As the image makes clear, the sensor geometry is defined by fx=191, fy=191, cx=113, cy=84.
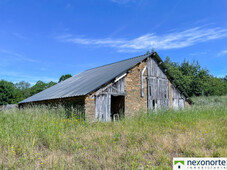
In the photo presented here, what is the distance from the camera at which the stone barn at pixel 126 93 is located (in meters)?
11.8

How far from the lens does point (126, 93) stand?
13.5 metres

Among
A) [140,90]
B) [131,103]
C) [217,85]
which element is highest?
[217,85]

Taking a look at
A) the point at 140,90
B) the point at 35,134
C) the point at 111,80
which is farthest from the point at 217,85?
the point at 35,134

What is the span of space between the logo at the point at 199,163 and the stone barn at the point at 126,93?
5.16 m

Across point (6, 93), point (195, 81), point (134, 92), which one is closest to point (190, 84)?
point (195, 81)

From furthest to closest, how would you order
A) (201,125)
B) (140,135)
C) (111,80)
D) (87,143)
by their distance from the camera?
1. (111,80)
2. (201,125)
3. (140,135)
4. (87,143)

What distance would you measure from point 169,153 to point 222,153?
4.64ft

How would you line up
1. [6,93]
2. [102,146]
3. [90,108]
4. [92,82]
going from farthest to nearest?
[6,93] → [92,82] → [90,108] → [102,146]

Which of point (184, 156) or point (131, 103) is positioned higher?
point (131, 103)

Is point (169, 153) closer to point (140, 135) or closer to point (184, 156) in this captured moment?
point (184, 156)

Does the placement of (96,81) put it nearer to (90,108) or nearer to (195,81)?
(90,108)

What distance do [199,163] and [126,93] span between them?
8838mm

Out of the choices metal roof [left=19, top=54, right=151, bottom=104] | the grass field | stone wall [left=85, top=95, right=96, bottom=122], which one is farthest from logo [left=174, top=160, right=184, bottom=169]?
metal roof [left=19, top=54, right=151, bottom=104]

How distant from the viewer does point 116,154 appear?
17.8 feet
